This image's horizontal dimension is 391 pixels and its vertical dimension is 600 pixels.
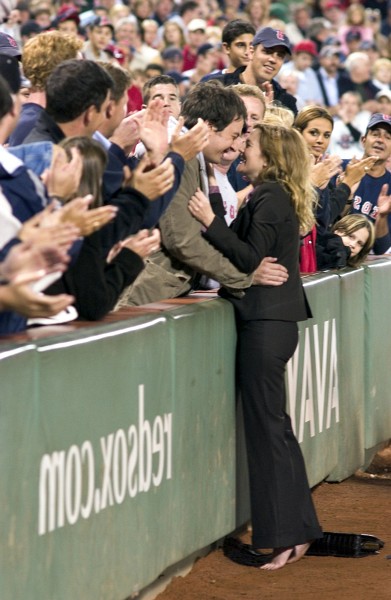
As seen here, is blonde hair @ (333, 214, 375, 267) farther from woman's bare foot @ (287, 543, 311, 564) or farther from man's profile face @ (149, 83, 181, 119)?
woman's bare foot @ (287, 543, 311, 564)

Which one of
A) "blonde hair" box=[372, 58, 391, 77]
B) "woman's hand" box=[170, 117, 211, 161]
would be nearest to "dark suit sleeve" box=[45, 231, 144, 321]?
"woman's hand" box=[170, 117, 211, 161]

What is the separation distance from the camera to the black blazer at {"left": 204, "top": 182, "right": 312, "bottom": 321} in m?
5.95

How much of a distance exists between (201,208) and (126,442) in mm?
1231

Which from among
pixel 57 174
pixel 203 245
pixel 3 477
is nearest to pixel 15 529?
pixel 3 477

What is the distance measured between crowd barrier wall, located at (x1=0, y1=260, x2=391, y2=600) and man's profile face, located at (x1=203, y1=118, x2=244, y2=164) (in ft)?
2.18

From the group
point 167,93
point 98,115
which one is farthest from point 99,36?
point 98,115

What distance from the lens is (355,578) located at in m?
6.10

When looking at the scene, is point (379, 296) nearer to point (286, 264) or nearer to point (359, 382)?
Answer: point (359, 382)

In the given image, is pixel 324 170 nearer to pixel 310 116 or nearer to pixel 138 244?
pixel 310 116

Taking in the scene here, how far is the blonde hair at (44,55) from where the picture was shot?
5578 millimetres

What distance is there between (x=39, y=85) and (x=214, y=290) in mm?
Result: 1385

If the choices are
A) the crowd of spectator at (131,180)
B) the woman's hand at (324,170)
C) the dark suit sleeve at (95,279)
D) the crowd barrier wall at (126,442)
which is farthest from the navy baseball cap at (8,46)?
the dark suit sleeve at (95,279)

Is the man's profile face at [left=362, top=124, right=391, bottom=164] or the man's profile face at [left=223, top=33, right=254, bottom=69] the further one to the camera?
the man's profile face at [left=362, top=124, right=391, bottom=164]

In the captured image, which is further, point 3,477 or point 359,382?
point 359,382
